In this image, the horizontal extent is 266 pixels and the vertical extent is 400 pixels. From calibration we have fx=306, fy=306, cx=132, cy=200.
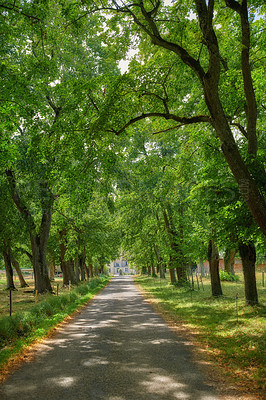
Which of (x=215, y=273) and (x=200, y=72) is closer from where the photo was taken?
(x=200, y=72)

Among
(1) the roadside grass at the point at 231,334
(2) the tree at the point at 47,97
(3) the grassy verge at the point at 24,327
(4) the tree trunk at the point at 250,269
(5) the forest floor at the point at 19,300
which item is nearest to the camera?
(1) the roadside grass at the point at 231,334

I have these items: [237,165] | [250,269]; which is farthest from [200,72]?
[250,269]

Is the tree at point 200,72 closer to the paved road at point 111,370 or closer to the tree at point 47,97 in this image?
the tree at point 47,97

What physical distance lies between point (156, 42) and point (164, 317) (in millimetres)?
9904

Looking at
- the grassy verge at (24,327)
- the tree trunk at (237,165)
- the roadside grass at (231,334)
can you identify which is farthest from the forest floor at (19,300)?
the tree trunk at (237,165)

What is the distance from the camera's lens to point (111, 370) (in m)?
6.02

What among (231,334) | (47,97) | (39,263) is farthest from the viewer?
(39,263)

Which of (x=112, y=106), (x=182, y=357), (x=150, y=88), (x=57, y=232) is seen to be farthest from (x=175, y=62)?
(x=57, y=232)

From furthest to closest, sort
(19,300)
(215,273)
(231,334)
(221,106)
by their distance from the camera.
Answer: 1. (19,300)
2. (215,273)
3. (231,334)
4. (221,106)

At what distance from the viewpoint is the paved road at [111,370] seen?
4922 mm

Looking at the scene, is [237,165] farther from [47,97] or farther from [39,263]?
[39,263]

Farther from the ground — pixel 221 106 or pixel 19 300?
pixel 221 106

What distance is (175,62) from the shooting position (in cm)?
972

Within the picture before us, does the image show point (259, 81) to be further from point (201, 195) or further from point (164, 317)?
point (164, 317)
